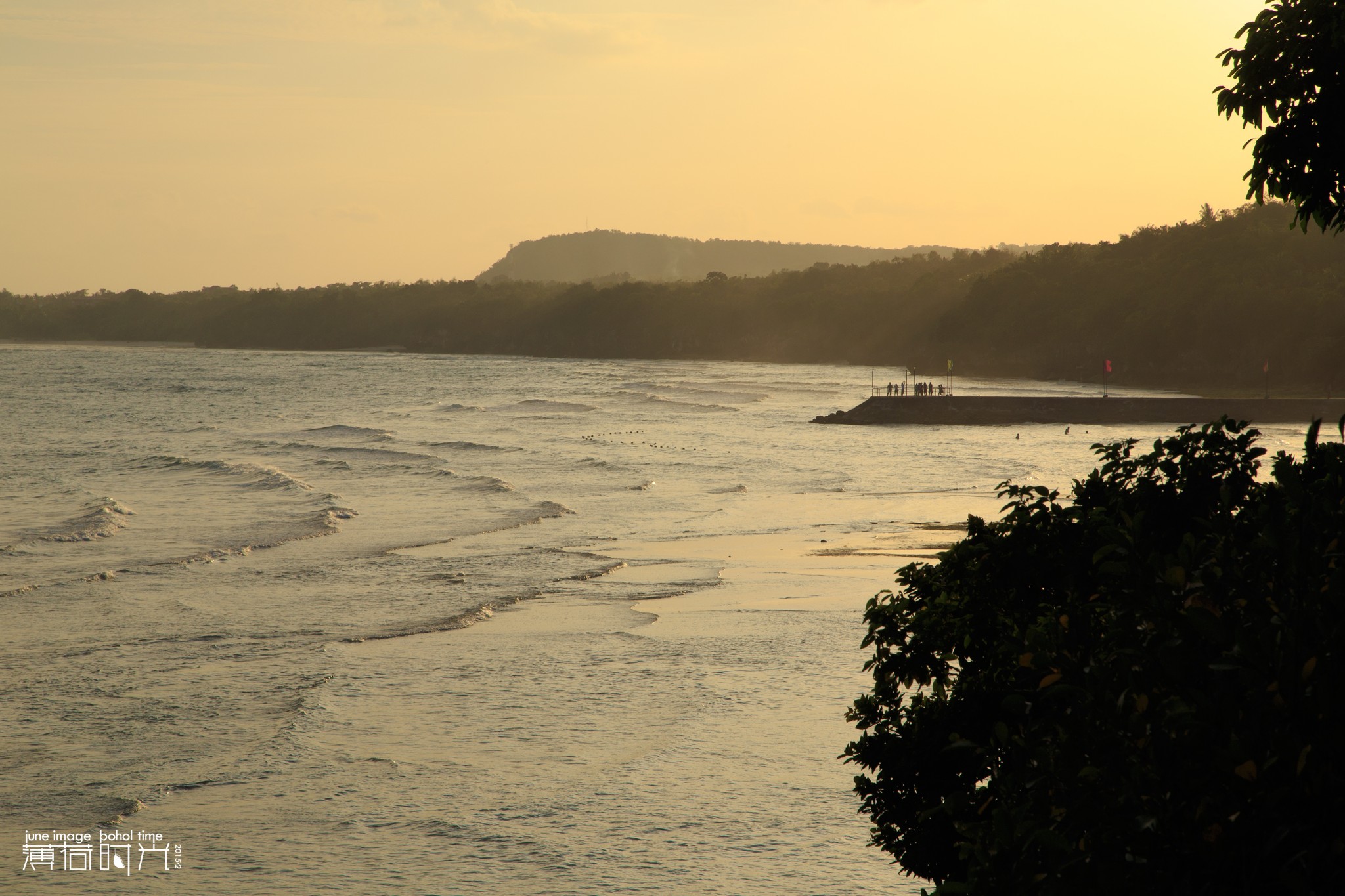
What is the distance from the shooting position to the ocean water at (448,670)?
8664 mm

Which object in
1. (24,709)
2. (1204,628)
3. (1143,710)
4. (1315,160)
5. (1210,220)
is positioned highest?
(1210,220)

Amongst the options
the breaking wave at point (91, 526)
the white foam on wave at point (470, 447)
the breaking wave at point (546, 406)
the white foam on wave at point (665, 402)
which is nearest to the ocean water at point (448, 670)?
the breaking wave at point (91, 526)

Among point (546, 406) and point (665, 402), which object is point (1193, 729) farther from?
point (665, 402)

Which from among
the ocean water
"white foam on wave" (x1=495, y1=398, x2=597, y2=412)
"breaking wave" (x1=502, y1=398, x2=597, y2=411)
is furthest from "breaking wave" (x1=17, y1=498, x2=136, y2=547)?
"breaking wave" (x1=502, y1=398, x2=597, y2=411)

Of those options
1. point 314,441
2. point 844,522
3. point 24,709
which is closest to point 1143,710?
point 24,709

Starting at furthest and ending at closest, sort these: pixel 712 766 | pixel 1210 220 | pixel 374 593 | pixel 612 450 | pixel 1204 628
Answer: pixel 1210 220
pixel 612 450
pixel 374 593
pixel 712 766
pixel 1204 628

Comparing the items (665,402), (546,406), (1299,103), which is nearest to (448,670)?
(1299,103)

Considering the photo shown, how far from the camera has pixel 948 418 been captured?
64.8 meters

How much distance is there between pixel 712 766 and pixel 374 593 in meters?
9.66

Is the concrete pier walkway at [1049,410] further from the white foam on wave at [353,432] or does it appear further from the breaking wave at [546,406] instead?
the white foam on wave at [353,432]

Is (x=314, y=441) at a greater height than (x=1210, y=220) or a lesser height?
lesser

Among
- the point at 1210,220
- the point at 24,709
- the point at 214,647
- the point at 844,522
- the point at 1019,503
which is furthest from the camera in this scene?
the point at 1210,220

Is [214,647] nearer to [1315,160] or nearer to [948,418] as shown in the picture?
[1315,160]

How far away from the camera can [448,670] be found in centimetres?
1381
